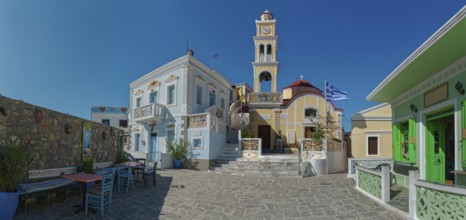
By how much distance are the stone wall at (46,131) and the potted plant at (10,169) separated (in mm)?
321

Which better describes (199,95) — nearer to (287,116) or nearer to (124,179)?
(287,116)

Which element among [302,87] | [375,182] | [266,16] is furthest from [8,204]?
[302,87]

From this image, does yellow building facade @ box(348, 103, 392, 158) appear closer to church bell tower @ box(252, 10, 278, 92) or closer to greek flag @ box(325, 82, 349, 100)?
greek flag @ box(325, 82, 349, 100)

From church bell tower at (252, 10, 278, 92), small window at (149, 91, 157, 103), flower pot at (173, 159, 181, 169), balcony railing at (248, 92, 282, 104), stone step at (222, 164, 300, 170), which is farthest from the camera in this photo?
church bell tower at (252, 10, 278, 92)

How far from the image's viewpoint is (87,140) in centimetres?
802

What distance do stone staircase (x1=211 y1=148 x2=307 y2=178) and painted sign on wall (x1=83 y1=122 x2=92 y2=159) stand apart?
6389 millimetres

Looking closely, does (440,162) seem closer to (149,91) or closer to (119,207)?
(119,207)

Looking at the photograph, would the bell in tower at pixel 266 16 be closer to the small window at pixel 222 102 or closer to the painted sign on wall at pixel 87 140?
the small window at pixel 222 102

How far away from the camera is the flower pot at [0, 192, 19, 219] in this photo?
15.3 feet

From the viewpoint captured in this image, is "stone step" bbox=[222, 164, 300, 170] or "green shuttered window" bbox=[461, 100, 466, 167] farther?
"stone step" bbox=[222, 164, 300, 170]

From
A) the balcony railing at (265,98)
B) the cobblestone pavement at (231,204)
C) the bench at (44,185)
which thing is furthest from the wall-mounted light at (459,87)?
the balcony railing at (265,98)

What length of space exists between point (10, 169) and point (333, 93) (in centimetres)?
1509

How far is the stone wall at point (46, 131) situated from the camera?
5.40 meters

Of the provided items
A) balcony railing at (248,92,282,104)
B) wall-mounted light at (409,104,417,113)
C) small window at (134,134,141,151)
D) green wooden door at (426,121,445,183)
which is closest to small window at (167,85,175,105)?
small window at (134,134,141,151)
